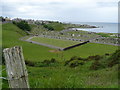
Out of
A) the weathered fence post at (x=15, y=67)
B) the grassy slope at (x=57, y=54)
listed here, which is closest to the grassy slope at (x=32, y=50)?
the grassy slope at (x=57, y=54)

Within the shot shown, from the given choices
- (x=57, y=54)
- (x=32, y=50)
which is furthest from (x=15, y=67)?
(x=32, y=50)

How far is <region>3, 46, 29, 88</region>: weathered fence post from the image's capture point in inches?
77.6

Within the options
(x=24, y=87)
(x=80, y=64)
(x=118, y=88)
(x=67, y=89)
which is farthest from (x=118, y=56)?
(x=24, y=87)

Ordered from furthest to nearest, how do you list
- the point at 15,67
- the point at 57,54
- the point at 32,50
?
the point at 32,50
the point at 57,54
the point at 15,67

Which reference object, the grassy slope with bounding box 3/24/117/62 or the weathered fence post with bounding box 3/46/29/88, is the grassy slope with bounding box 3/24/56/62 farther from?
the weathered fence post with bounding box 3/46/29/88

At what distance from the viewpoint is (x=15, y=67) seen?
2.01 m

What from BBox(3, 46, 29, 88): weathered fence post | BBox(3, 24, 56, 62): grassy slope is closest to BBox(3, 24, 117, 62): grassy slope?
BBox(3, 24, 56, 62): grassy slope

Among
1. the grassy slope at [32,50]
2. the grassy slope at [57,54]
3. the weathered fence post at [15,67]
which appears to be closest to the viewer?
the weathered fence post at [15,67]

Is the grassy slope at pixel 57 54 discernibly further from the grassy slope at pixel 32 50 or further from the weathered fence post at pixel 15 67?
the weathered fence post at pixel 15 67

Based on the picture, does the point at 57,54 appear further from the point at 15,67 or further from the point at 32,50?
the point at 15,67

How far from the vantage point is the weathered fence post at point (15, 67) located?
1.97 meters

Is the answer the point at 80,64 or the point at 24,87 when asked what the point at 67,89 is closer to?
the point at 24,87

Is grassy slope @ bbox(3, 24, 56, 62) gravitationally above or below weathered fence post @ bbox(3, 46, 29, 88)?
below

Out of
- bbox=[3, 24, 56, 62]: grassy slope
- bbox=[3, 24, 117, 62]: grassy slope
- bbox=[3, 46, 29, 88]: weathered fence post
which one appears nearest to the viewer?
bbox=[3, 46, 29, 88]: weathered fence post
